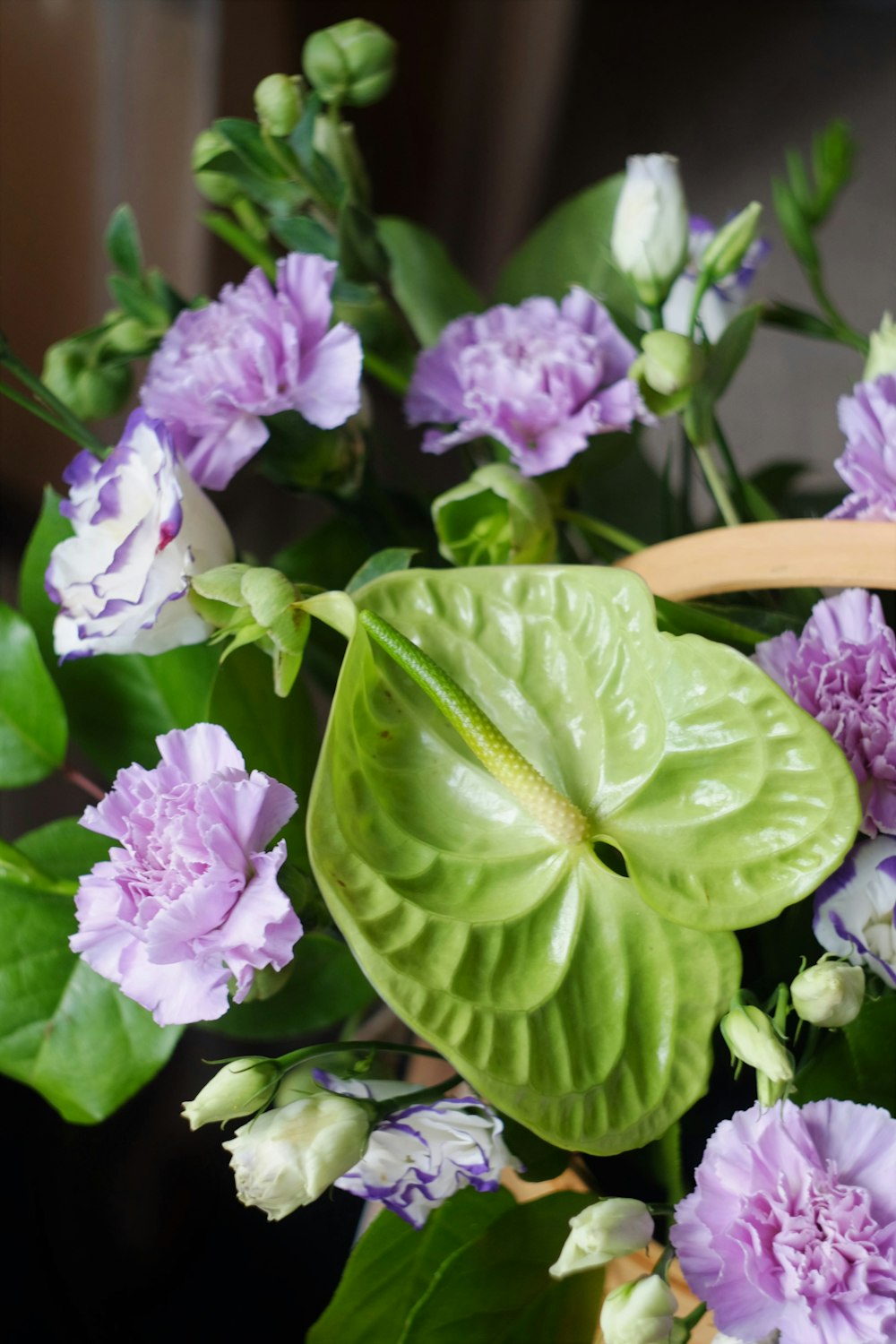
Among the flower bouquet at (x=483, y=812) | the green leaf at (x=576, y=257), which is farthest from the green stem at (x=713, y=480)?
the green leaf at (x=576, y=257)

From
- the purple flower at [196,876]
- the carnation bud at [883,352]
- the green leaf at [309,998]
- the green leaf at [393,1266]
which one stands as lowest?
the green leaf at [393,1266]

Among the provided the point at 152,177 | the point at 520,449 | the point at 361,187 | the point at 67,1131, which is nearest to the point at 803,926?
the point at 520,449

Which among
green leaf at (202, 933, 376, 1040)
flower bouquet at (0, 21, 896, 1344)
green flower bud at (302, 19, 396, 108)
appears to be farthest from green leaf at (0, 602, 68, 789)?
green flower bud at (302, 19, 396, 108)

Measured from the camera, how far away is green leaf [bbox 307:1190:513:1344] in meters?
0.35

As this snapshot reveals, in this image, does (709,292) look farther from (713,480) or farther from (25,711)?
(25,711)

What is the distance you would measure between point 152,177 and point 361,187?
0.89ft

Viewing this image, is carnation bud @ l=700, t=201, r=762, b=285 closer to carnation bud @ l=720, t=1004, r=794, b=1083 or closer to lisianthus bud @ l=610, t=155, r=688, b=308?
lisianthus bud @ l=610, t=155, r=688, b=308

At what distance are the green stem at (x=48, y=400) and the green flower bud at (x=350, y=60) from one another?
0.14m

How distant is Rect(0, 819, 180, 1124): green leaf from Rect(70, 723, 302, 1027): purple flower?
0.08m

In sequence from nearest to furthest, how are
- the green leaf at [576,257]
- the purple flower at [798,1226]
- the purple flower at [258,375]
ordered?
the purple flower at [798,1226], the purple flower at [258,375], the green leaf at [576,257]

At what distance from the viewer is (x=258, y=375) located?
38cm

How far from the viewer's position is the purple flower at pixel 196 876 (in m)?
0.29

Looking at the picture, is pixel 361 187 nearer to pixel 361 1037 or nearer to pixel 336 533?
pixel 336 533

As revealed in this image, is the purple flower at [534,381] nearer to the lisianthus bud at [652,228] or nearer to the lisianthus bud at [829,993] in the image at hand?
the lisianthus bud at [652,228]
